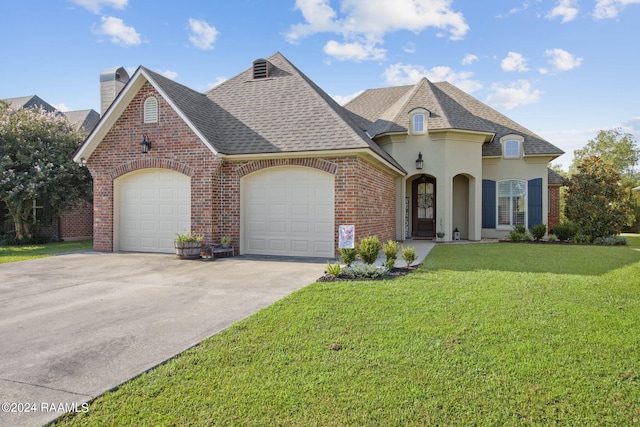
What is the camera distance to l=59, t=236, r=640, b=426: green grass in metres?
2.80

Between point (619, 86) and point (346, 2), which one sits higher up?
point (346, 2)

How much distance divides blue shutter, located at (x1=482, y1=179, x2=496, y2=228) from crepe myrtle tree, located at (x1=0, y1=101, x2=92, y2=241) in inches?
701

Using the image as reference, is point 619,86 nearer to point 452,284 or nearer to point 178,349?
point 452,284

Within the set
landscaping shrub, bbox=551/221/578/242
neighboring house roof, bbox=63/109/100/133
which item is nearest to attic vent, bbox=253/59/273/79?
neighboring house roof, bbox=63/109/100/133

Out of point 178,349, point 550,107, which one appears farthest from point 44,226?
point 550,107

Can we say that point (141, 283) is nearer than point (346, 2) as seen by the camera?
Yes

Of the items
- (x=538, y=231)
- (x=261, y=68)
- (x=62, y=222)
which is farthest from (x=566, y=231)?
(x=62, y=222)

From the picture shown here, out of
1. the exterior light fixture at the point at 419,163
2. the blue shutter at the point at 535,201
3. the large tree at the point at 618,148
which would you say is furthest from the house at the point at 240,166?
the large tree at the point at 618,148

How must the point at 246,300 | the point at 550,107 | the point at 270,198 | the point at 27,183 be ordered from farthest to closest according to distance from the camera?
the point at 550,107 → the point at 27,183 → the point at 270,198 → the point at 246,300

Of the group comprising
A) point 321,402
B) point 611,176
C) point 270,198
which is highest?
point 611,176

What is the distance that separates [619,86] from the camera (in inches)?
648

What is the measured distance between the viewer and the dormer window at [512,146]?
17.7 metres

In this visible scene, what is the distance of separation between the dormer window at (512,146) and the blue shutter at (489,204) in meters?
1.45

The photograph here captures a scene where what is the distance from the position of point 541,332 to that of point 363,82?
65.1ft
